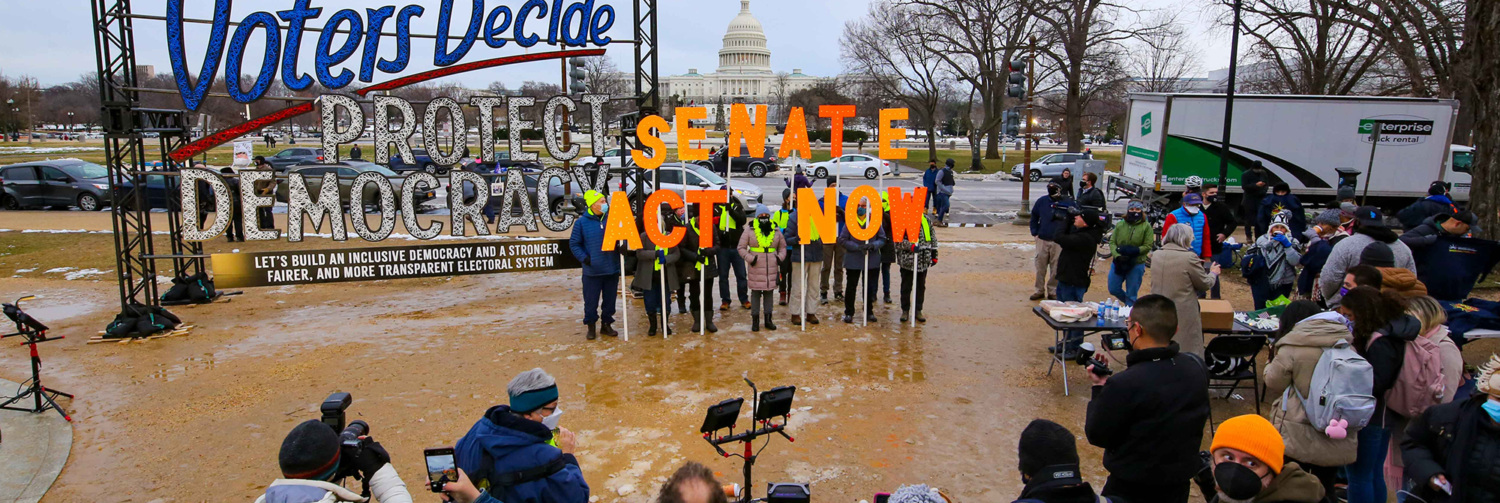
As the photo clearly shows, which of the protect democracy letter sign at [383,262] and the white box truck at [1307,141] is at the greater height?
the white box truck at [1307,141]

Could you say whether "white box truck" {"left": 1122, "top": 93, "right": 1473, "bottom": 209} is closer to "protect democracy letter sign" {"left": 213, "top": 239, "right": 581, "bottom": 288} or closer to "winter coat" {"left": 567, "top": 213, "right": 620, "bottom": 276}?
"winter coat" {"left": 567, "top": 213, "right": 620, "bottom": 276}

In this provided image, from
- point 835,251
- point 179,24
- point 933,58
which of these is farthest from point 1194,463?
point 933,58

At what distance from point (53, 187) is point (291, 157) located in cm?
992

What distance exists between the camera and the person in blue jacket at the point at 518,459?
344cm

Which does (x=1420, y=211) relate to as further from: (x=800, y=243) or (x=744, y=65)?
(x=744, y=65)

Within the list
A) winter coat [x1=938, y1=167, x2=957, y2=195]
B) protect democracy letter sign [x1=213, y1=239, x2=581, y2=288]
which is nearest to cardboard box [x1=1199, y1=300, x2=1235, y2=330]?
protect democracy letter sign [x1=213, y1=239, x2=581, y2=288]

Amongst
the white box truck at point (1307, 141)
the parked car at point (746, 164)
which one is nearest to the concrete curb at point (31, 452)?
the white box truck at point (1307, 141)

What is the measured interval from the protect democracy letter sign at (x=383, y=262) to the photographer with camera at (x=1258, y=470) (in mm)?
8521

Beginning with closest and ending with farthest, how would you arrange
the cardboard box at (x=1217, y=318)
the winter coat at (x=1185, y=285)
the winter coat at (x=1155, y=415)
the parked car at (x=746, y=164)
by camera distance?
the winter coat at (x=1155, y=415), the winter coat at (x=1185, y=285), the cardboard box at (x=1217, y=318), the parked car at (x=746, y=164)

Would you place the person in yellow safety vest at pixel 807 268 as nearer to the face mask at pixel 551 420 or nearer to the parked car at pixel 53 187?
the face mask at pixel 551 420

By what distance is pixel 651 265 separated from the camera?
9320 mm

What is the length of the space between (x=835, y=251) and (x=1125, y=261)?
3.68 meters

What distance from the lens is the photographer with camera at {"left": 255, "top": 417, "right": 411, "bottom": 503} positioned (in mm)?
3047

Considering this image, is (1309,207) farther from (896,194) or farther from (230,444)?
(230,444)
